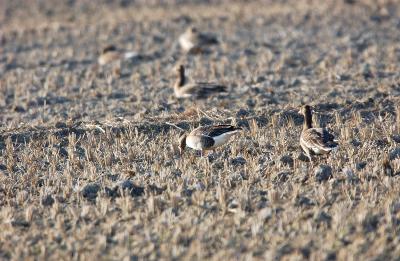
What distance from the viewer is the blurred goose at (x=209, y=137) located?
10.9 metres

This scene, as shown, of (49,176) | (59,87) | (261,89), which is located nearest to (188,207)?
(49,176)

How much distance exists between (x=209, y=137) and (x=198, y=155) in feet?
1.87

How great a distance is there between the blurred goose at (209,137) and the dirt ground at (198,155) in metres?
0.26

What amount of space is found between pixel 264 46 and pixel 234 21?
5108 millimetres

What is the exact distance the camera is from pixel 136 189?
9539 millimetres

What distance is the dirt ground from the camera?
789 cm

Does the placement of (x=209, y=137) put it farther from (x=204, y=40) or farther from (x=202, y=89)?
(x=204, y=40)

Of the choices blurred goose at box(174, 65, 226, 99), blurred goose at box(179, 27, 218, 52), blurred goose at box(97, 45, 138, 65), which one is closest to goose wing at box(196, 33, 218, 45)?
blurred goose at box(179, 27, 218, 52)

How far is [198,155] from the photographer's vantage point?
37.3 ft

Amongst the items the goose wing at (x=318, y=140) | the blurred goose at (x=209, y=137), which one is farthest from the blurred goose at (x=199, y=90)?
the goose wing at (x=318, y=140)

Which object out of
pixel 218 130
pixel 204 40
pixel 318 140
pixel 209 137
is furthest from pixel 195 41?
pixel 318 140

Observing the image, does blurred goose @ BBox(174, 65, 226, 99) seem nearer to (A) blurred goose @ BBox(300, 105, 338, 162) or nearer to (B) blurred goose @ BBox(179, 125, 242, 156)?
(B) blurred goose @ BBox(179, 125, 242, 156)

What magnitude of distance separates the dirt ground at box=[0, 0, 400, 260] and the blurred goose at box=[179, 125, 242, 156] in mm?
259

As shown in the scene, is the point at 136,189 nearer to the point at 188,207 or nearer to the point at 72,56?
the point at 188,207
